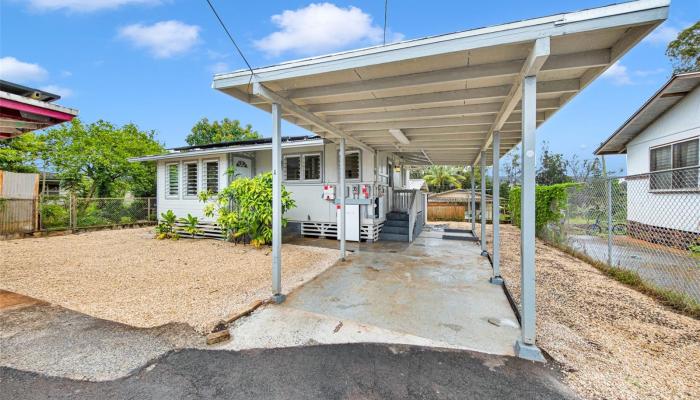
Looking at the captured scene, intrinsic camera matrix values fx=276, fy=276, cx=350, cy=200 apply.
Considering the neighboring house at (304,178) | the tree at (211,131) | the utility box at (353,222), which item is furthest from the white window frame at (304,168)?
the tree at (211,131)

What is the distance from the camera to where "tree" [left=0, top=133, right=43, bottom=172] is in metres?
11.8

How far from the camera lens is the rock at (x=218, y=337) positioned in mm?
2483

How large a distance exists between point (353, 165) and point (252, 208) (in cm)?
300

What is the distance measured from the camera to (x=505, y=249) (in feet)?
22.5

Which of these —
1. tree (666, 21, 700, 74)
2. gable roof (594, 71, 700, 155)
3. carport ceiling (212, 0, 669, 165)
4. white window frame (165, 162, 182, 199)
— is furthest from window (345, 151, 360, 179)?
tree (666, 21, 700, 74)

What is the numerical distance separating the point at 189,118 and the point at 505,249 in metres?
28.9

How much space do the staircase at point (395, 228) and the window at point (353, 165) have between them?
180 cm

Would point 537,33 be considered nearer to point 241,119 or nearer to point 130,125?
point 130,125

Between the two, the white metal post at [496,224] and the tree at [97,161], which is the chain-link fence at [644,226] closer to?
the white metal post at [496,224]

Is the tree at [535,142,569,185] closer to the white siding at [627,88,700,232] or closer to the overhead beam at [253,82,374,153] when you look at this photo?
the white siding at [627,88,700,232]

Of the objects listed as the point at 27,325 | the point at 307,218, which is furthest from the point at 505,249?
the point at 27,325

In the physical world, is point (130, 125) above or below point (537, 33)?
above

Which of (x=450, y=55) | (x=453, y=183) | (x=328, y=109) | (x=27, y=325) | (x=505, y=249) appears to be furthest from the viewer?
(x=453, y=183)

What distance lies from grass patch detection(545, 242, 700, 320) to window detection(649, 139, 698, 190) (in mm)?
2570
